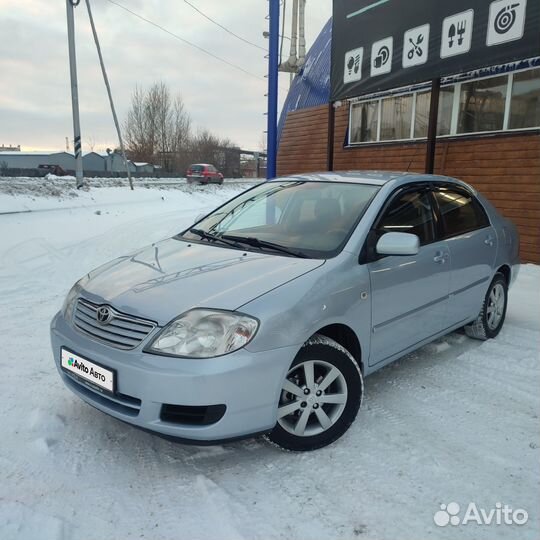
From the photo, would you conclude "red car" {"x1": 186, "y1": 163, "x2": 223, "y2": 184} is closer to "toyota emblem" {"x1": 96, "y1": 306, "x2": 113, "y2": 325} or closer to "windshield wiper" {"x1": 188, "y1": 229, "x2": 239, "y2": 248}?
"windshield wiper" {"x1": 188, "y1": 229, "x2": 239, "y2": 248}

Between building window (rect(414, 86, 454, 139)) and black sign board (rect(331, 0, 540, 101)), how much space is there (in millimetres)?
1267

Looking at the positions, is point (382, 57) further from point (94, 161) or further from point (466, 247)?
point (94, 161)

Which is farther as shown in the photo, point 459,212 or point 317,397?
point 459,212

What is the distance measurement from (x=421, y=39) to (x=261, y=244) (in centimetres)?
680

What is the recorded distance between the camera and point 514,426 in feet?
9.62

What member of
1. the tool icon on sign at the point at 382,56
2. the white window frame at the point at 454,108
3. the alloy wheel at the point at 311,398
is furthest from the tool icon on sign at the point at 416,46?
the alloy wheel at the point at 311,398

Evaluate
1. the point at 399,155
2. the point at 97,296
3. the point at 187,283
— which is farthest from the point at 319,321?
the point at 399,155

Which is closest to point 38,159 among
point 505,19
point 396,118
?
point 396,118

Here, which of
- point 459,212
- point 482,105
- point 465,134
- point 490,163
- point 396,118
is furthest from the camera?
point 396,118

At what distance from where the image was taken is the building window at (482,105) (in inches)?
327

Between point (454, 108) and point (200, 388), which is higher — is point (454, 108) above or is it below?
above

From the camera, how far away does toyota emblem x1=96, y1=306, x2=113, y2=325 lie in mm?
2439

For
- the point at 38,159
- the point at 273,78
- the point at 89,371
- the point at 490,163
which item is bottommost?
the point at 89,371

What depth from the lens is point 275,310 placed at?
7.61 feet
